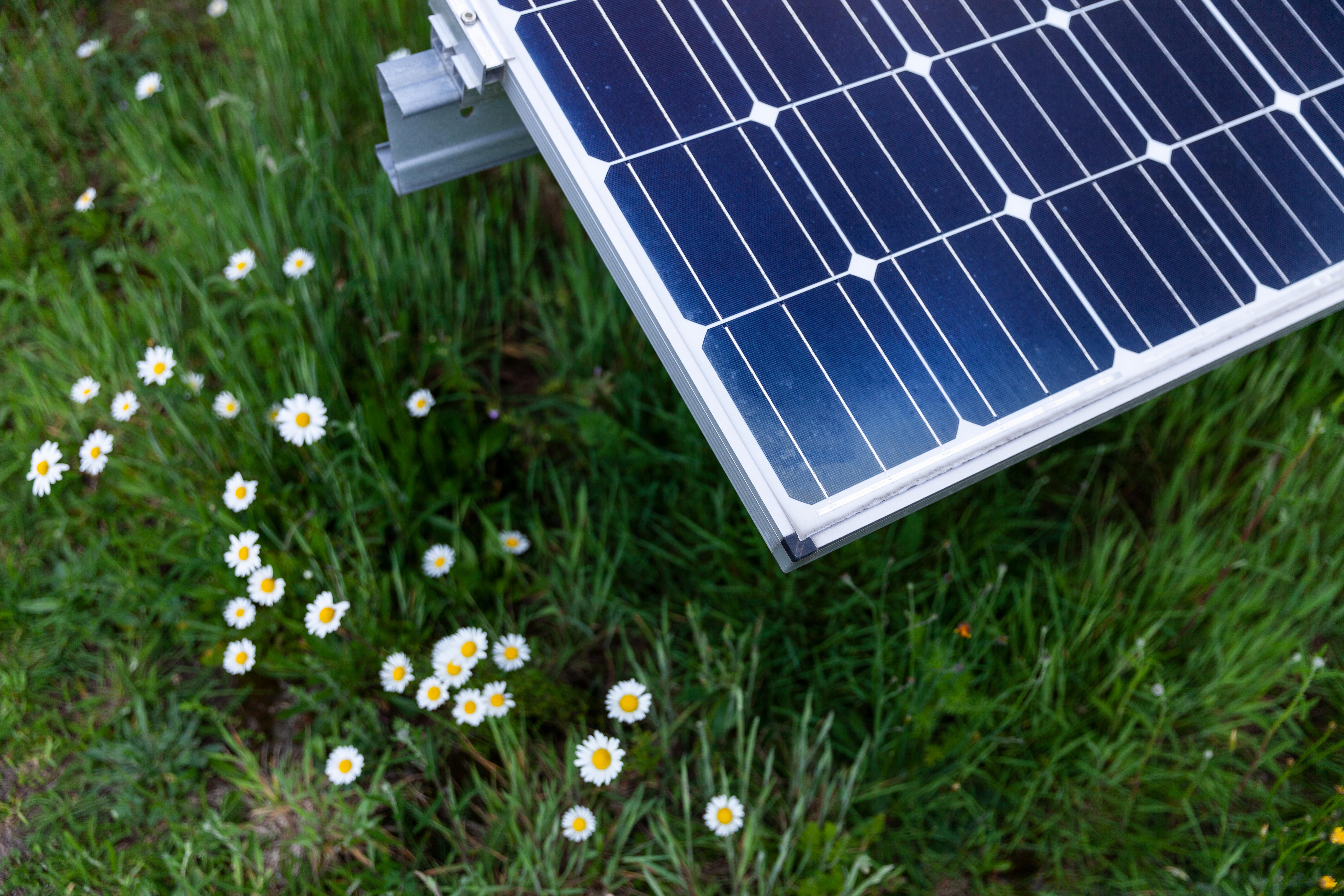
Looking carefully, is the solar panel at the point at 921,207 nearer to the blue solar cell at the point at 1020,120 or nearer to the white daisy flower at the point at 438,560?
the blue solar cell at the point at 1020,120

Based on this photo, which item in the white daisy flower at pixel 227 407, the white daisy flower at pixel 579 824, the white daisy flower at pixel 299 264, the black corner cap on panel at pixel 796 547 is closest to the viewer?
the black corner cap on panel at pixel 796 547

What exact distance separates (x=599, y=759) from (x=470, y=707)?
366 mm

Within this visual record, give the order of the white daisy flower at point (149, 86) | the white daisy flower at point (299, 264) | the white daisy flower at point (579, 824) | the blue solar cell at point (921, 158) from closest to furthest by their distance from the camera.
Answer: the blue solar cell at point (921, 158) < the white daisy flower at point (579, 824) < the white daisy flower at point (299, 264) < the white daisy flower at point (149, 86)

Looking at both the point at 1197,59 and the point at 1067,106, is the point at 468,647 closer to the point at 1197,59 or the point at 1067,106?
the point at 1067,106

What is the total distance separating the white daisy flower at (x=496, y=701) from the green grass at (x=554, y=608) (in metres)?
0.12

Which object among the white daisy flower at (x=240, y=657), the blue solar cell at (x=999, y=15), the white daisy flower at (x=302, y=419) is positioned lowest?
the white daisy flower at (x=240, y=657)

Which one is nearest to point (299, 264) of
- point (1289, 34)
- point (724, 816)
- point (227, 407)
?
point (227, 407)

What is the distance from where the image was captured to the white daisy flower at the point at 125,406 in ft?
8.11

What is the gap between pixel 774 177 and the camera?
190 cm

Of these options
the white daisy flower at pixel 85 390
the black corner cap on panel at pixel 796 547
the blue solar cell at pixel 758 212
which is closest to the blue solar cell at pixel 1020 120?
the blue solar cell at pixel 758 212

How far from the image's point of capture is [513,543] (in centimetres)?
264

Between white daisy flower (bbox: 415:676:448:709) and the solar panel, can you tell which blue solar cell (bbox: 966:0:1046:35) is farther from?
white daisy flower (bbox: 415:676:448:709)

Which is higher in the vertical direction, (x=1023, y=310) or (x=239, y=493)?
(x=1023, y=310)

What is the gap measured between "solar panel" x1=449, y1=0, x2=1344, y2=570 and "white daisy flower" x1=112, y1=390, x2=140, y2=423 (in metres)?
1.47
